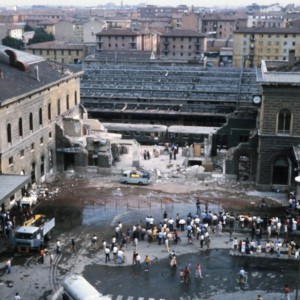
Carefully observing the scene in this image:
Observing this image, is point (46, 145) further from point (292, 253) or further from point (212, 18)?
point (212, 18)

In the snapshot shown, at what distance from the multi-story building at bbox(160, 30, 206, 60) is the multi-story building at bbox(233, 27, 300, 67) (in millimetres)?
12501

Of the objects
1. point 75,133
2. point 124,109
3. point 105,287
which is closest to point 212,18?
point 124,109

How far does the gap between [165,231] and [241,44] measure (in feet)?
344

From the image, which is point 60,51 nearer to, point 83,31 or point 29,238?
point 83,31

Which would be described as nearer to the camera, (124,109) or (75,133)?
(75,133)

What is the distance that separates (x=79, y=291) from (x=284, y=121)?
96.0ft

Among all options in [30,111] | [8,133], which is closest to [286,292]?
[8,133]

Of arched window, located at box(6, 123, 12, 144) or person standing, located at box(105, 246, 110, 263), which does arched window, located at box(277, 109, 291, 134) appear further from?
arched window, located at box(6, 123, 12, 144)

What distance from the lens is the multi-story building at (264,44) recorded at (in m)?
134

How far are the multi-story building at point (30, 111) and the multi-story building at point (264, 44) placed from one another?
265ft

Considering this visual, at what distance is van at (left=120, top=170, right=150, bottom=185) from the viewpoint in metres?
54.5

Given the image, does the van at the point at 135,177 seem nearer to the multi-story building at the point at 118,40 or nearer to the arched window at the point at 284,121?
the arched window at the point at 284,121

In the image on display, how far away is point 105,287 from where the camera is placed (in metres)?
33.1

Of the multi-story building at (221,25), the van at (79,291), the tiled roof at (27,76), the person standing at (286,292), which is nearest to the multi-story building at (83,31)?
the multi-story building at (221,25)
